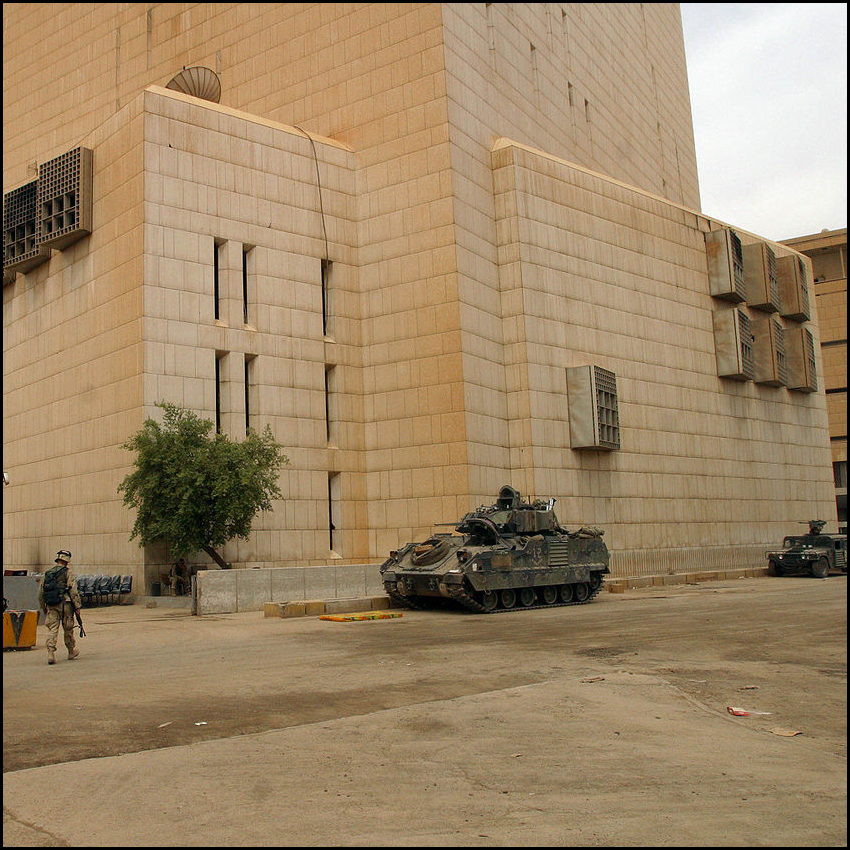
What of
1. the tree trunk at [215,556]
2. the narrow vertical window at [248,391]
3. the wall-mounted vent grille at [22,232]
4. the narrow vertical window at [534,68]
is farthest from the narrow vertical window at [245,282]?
the narrow vertical window at [534,68]

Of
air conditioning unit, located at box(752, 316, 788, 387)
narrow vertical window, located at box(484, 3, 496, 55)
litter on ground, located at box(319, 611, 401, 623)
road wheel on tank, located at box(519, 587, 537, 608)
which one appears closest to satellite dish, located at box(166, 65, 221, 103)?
narrow vertical window, located at box(484, 3, 496, 55)

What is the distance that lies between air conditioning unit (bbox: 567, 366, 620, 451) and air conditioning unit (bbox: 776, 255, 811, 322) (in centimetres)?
1737

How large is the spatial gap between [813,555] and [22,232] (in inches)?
1311

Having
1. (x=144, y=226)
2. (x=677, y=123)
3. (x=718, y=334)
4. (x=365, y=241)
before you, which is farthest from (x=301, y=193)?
(x=677, y=123)

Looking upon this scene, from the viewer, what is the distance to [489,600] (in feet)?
74.4

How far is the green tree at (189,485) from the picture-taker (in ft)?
86.3

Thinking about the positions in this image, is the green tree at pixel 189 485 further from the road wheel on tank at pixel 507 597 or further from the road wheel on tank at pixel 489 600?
the road wheel on tank at pixel 507 597

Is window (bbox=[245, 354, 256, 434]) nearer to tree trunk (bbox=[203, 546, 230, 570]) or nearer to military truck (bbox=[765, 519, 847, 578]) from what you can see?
tree trunk (bbox=[203, 546, 230, 570])

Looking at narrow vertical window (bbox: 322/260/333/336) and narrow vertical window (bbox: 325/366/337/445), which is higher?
narrow vertical window (bbox: 322/260/333/336)

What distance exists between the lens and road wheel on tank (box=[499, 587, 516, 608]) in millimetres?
23125

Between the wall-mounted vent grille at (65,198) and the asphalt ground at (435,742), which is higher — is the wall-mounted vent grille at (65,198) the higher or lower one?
the higher one

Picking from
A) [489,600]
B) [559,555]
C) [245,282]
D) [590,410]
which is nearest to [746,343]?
[590,410]

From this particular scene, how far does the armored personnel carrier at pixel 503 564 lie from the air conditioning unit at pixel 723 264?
72.2ft

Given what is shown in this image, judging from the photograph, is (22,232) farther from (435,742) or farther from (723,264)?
(435,742)
